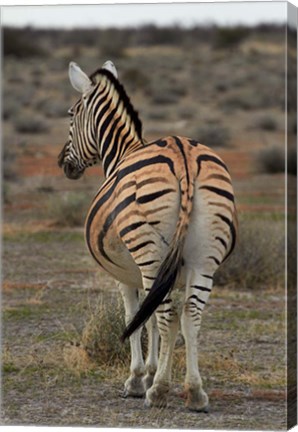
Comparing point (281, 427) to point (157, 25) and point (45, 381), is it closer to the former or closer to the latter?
point (45, 381)

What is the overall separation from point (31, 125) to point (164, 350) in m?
20.5

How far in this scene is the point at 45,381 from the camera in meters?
8.43

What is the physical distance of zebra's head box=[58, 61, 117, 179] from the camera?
8.11 m

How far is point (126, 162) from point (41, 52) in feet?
100

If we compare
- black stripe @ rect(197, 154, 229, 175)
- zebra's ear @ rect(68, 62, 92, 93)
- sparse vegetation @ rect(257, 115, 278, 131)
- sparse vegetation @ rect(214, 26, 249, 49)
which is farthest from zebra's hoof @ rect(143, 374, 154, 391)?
sparse vegetation @ rect(214, 26, 249, 49)

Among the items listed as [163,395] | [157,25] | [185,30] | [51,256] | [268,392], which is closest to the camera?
[163,395]

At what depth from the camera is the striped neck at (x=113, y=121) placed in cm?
789

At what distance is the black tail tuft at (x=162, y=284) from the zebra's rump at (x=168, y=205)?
11 centimetres

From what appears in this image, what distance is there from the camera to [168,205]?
6.89 metres

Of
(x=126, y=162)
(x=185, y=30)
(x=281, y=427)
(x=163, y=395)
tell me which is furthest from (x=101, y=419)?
(x=185, y=30)

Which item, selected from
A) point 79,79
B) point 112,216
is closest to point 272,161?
point 79,79

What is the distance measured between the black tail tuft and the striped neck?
1234mm

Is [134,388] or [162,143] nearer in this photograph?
[162,143]

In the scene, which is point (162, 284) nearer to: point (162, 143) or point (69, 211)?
point (162, 143)
